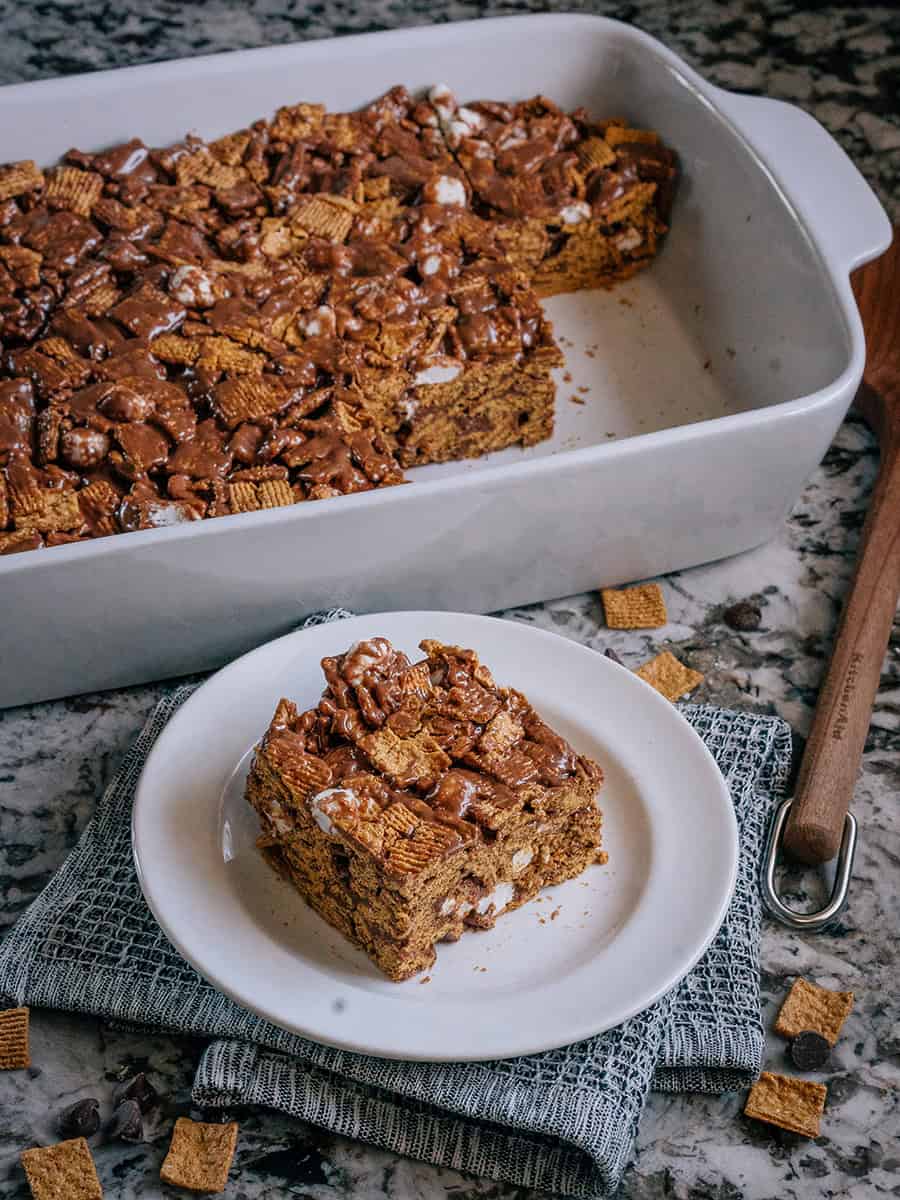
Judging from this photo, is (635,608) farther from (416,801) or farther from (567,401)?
(416,801)

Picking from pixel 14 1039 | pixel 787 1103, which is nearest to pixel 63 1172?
pixel 14 1039

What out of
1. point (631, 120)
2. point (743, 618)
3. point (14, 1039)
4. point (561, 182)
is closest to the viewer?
point (14, 1039)

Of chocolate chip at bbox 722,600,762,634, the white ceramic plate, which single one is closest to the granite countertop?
chocolate chip at bbox 722,600,762,634

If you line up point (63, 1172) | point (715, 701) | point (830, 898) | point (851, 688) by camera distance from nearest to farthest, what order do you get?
point (63, 1172) < point (830, 898) < point (851, 688) < point (715, 701)

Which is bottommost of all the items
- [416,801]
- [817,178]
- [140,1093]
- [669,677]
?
[140,1093]

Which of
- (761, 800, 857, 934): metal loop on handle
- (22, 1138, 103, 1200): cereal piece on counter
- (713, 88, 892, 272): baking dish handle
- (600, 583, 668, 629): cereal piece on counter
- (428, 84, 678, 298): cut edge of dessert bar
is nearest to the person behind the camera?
(22, 1138, 103, 1200): cereal piece on counter

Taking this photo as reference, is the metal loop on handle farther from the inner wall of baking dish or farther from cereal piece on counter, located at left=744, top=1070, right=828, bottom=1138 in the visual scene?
the inner wall of baking dish
